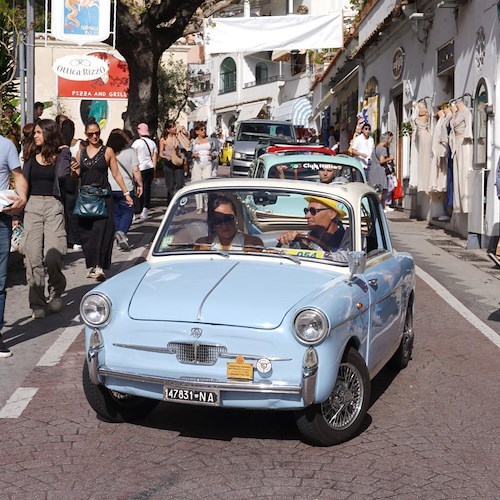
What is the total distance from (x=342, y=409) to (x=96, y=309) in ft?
5.07

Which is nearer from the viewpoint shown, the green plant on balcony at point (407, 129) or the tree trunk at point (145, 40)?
the green plant on balcony at point (407, 129)

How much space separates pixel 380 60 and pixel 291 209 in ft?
70.7

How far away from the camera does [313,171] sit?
Answer: 11852 mm

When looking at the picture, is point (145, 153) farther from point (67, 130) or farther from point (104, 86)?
point (104, 86)

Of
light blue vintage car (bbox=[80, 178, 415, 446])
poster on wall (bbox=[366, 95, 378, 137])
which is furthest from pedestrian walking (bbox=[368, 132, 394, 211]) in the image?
light blue vintage car (bbox=[80, 178, 415, 446])

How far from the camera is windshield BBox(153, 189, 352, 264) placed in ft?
21.0

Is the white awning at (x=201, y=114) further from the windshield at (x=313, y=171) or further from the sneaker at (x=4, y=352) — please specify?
the sneaker at (x=4, y=352)

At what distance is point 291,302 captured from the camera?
545 centimetres

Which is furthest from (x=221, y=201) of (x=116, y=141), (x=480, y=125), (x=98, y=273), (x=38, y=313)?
(x=480, y=125)

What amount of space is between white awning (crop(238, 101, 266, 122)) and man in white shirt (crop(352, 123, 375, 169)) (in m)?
44.2

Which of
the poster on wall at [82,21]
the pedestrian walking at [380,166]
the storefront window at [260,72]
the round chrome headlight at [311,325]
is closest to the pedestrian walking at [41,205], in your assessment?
the round chrome headlight at [311,325]

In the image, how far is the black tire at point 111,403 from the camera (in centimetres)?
576

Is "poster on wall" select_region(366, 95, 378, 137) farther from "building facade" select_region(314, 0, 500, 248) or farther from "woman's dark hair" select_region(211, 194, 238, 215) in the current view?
"woman's dark hair" select_region(211, 194, 238, 215)

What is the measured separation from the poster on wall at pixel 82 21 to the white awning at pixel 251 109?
47850 mm
